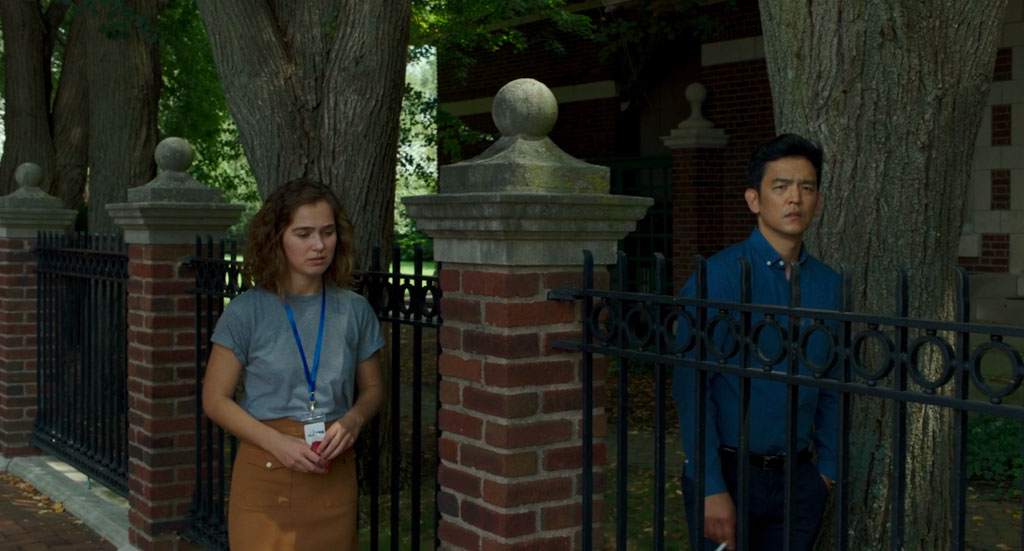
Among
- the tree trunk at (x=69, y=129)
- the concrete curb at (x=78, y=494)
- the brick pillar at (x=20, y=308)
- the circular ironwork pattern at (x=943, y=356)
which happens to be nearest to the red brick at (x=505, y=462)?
the circular ironwork pattern at (x=943, y=356)

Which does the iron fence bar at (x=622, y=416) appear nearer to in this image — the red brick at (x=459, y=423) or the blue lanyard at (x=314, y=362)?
the red brick at (x=459, y=423)

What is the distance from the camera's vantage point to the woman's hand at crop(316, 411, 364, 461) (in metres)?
3.63

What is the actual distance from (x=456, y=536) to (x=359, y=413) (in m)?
0.50

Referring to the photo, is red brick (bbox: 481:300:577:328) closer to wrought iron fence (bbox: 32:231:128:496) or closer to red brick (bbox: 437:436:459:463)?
red brick (bbox: 437:436:459:463)

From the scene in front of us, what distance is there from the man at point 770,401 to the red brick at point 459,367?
68 cm

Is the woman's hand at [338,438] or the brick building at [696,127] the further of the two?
the brick building at [696,127]

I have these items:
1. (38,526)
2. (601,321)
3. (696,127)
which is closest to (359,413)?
(601,321)

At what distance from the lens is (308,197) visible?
11.9 feet

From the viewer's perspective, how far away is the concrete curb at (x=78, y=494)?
6.78 m

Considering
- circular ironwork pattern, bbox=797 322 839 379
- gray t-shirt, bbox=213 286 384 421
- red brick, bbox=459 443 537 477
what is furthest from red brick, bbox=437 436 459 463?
circular ironwork pattern, bbox=797 322 839 379

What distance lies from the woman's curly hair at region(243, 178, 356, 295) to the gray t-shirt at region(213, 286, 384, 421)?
0.08 metres

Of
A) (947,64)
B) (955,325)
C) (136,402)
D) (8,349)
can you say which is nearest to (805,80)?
(947,64)

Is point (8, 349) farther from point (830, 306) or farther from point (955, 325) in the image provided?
point (955, 325)

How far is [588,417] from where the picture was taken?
3.59 m
